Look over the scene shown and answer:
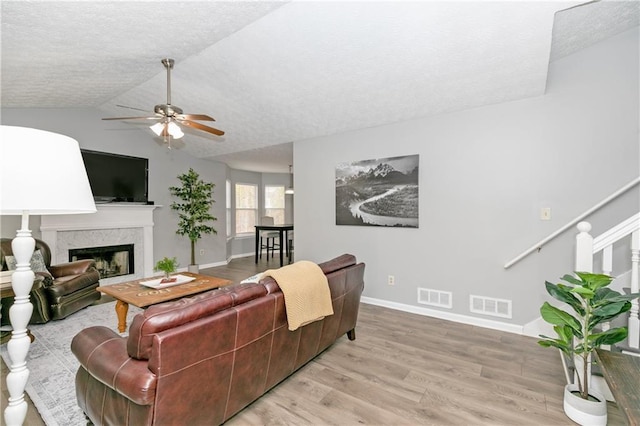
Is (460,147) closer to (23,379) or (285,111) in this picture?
(285,111)

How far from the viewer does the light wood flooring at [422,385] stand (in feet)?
5.99

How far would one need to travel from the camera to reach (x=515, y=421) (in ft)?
5.87

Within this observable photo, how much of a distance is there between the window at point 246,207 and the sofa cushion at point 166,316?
21.8 ft

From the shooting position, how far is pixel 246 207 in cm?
830

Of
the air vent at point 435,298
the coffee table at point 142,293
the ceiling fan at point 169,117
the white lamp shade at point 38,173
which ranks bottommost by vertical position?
the air vent at point 435,298

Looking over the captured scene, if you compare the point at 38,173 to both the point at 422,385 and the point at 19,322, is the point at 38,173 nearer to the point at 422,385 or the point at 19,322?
the point at 19,322

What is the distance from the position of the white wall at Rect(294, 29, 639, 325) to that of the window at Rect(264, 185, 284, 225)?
5015 millimetres

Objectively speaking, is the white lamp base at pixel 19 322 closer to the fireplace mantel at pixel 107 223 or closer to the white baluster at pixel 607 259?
the white baluster at pixel 607 259

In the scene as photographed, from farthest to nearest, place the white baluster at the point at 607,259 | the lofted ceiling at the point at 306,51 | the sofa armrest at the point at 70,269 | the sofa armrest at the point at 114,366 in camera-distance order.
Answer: the sofa armrest at the point at 70,269 → the lofted ceiling at the point at 306,51 → the white baluster at the point at 607,259 → the sofa armrest at the point at 114,366

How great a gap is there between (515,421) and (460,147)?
267cm

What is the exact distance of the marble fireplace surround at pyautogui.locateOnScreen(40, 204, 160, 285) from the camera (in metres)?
4.44

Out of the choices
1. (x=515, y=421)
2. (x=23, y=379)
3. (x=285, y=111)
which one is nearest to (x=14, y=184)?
(x=23, y=379)

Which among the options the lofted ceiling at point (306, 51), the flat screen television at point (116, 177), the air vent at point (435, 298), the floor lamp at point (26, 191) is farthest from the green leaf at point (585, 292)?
the flat screen television at point (116, 177)

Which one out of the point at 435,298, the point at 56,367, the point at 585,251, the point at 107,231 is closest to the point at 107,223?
the point at 107,231
